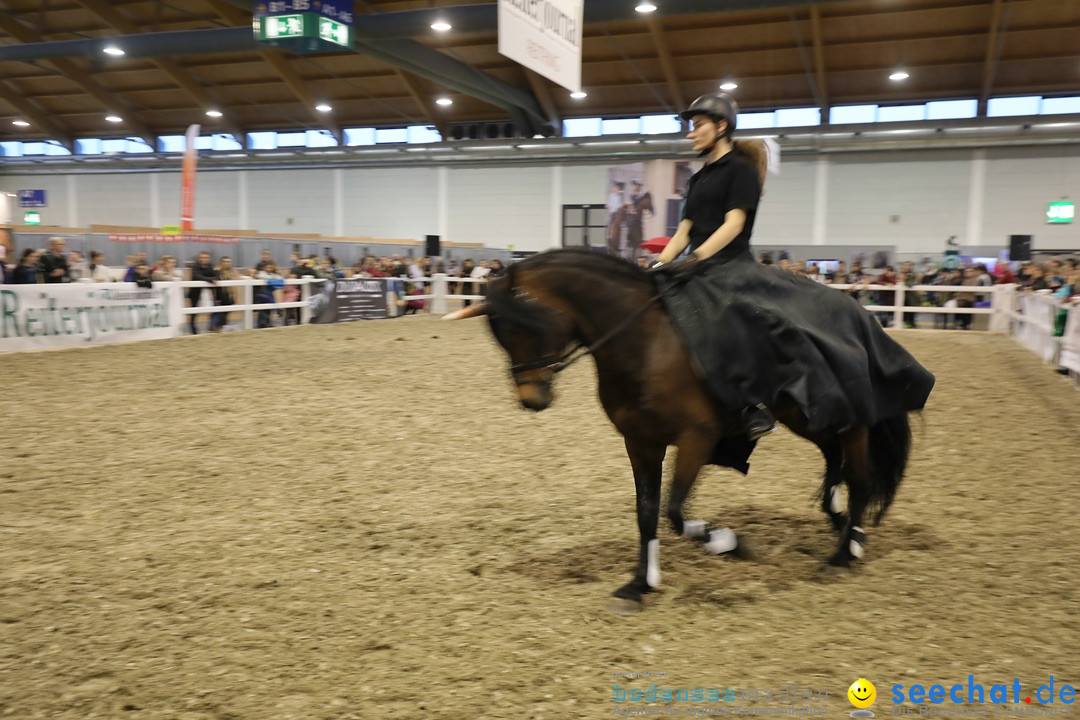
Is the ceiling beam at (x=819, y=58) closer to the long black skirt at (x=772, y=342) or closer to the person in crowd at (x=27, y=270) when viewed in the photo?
the person in crowd at (x=27, y=270)

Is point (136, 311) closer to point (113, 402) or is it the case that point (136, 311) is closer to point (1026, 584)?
point (113, 402)

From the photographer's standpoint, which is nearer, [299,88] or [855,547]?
[855,547]

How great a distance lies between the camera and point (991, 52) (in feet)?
67.6

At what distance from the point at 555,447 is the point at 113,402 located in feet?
15.2

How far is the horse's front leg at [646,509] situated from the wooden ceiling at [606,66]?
15.7 meters

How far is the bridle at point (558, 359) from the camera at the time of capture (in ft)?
9.95

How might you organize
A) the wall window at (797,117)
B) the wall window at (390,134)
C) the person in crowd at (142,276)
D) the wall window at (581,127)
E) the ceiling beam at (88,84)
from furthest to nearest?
the wall window at (390,134), the wall window at (581,127), the ceiling beam at (88,84), the wall window at (797,117), the person in crowd at (142,276)

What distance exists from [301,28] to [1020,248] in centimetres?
1953

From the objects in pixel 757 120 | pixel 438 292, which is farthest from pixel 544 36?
pixel 757 120

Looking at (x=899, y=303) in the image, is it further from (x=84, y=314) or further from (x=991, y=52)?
(x=84, y=314)

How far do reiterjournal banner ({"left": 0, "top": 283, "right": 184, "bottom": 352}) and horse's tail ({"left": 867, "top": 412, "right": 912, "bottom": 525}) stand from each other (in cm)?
1173

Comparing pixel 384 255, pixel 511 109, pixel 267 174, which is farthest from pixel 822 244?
pixel 267 174

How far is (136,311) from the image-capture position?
42.6 feet

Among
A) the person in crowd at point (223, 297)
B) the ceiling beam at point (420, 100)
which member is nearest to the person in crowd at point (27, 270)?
the person in crowd at point (223, 297)
